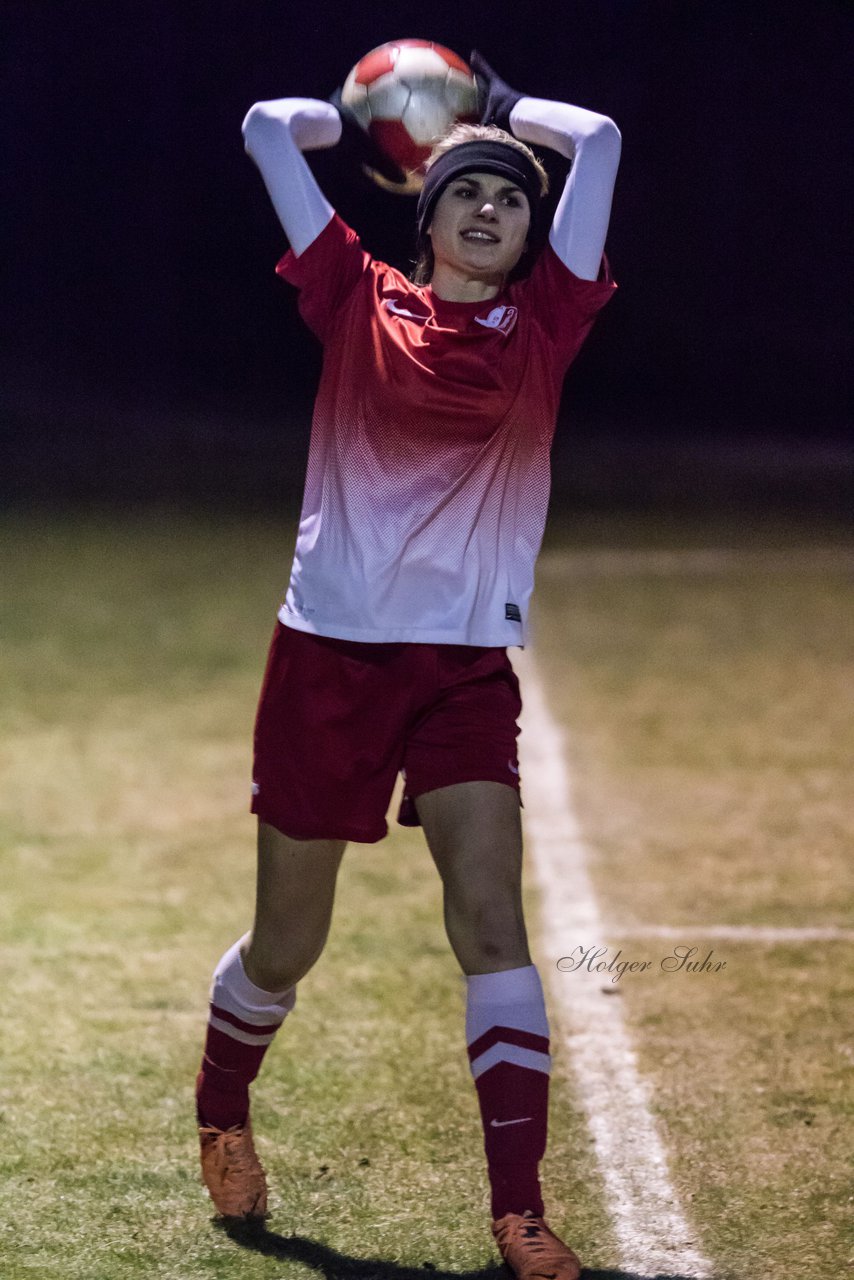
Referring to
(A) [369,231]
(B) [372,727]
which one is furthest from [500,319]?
(A) [369,231]

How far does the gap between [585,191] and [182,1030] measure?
2.29m

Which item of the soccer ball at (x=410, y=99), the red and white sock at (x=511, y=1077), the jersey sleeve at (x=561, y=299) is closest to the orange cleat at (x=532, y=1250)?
the red and white sock at (x=511, y=1077)

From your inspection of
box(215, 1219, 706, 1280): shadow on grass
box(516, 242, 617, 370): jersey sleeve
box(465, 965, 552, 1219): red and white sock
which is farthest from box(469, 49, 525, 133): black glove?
box(215, 1219, 706, 1280): shadow on grass

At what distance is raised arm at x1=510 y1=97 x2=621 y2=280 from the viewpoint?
3244 mm

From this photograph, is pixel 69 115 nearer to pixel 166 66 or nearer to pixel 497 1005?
pixel 166 66

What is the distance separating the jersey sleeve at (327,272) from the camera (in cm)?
329

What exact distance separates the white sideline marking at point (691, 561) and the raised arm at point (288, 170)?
7.89m

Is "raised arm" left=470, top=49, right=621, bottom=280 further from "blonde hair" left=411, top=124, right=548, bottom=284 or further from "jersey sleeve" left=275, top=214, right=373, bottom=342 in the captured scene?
"jersey sleeve" left=275, top=214, right=373, bottom=342

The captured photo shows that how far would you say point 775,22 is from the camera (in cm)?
1670

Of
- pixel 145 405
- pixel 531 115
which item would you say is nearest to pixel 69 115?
pixel 145 405

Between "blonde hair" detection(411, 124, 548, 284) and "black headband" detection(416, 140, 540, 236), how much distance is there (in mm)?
14

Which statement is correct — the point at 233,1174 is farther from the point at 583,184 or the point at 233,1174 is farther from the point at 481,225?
the point at 583,184

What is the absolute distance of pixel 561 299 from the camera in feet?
10.8

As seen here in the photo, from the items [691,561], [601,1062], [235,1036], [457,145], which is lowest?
[691,561]
